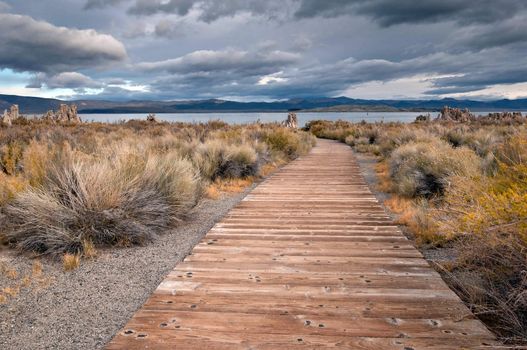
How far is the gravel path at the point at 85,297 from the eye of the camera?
3160 mm

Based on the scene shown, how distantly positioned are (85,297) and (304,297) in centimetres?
207

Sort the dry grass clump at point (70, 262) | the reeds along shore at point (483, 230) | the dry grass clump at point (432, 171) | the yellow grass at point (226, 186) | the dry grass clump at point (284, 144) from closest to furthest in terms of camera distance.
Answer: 1. the reeds along shore at point (483, 230)
2. the dry grass clump at point (70, 262)
3. the dry grass clump at point (432, 171)
4. the yellow grass at point (226, 186)
5. the dry grass clump at point (284, 144)

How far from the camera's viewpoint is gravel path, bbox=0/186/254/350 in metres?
3.16

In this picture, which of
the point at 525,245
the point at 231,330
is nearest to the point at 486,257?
the point at 525,245

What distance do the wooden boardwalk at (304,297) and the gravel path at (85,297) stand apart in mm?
351

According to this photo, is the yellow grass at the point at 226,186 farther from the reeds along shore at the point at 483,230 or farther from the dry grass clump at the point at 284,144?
the dry grass clump at the point at 284,144

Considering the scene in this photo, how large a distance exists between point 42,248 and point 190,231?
6.51 ft

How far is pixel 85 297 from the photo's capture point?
386cm

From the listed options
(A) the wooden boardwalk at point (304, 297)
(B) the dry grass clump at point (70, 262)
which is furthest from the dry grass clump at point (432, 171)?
(B) the dry grass clump at point (70, 262)

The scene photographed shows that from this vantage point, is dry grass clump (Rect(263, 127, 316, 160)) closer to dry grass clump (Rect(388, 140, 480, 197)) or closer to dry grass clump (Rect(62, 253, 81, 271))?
dry grass clump (Rect(388, 140, 480, 197))

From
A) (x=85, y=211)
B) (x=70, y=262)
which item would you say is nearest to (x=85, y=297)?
(x=70, y=262)

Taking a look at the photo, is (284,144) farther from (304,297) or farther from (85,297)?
(304,297)

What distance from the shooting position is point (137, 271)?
451cm

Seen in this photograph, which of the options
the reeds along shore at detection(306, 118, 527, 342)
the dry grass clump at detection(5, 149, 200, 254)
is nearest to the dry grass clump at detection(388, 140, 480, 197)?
the reeds along shore at detection(306, 118, 527, 342)
